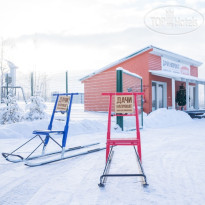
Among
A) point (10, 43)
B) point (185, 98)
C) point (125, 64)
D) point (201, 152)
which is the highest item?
point (10, 43)

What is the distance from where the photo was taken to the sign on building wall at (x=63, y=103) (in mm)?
4676

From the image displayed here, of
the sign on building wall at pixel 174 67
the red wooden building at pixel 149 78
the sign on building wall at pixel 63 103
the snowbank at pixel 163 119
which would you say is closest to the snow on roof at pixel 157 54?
the red wooden building at pixel 149 78

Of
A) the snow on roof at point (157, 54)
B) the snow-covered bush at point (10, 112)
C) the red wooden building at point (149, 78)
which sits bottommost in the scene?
the snow-covered bush at point (10, 112)

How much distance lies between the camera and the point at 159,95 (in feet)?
58.6

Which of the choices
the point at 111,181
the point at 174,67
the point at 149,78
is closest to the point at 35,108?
the point at 111,181

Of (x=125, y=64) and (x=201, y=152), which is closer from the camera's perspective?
(x=201, y=152)

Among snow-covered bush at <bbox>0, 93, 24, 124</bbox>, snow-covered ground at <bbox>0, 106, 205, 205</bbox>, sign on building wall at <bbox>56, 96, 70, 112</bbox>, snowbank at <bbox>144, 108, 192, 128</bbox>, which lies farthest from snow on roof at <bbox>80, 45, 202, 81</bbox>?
sign on building wall at <bbox>56, 96, 70, 112</bbox>

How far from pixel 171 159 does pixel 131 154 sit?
0.81 meters

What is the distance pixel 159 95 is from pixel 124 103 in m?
14.6

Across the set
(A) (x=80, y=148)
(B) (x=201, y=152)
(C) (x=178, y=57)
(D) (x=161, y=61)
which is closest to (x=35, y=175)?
(A) (x=80, y=148)

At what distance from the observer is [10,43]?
2580 centimetres

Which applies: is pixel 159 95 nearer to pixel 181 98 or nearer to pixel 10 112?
pixel 181 98

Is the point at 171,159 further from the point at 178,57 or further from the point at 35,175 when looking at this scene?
the point at 178,57

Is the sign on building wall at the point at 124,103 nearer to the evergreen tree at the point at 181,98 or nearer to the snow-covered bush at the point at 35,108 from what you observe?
the snow-covered bush at the point at 35,108
